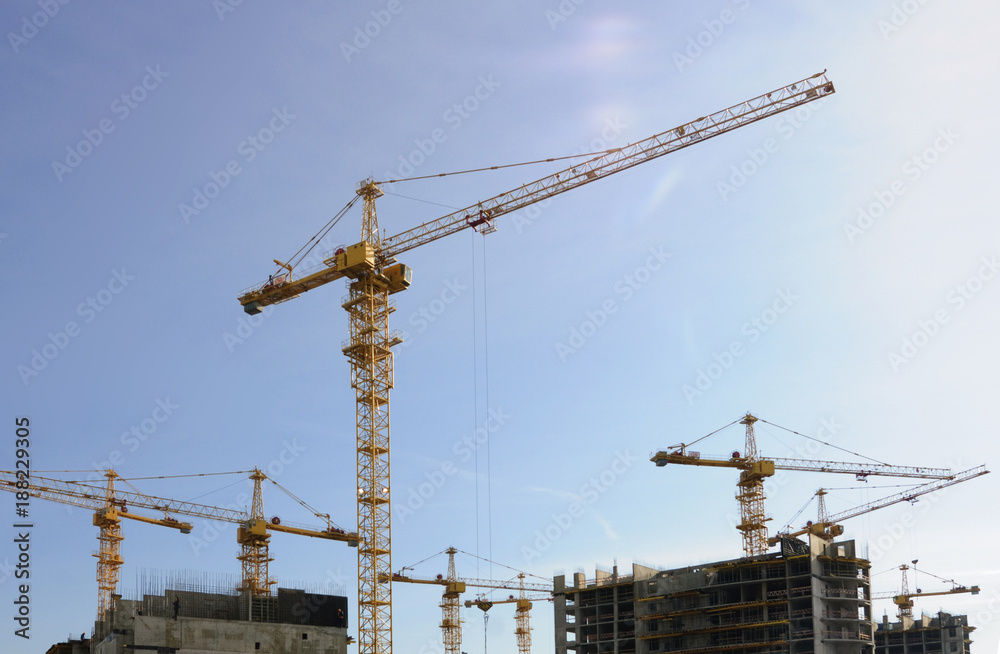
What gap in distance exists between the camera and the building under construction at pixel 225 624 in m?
89.9

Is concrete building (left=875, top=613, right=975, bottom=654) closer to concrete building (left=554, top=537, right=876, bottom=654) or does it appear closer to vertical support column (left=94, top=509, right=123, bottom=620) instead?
concrete building (left=554, top=537, right=876, bottom=654)

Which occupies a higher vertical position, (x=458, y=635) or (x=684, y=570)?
(x=684, y=570)

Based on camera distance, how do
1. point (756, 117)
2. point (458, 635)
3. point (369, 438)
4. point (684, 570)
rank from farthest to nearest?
point (458, 635)
point (684, 570)
point (756, 117)
point (369, 438)

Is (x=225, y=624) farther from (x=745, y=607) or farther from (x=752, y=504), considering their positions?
(x=752, y=504)

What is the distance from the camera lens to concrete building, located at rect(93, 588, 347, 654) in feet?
295

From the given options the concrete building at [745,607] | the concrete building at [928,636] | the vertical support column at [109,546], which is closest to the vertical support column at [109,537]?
the vertical support column at [109,546]

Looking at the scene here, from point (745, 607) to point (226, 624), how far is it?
53731mm

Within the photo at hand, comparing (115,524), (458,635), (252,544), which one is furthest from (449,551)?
(115,524)

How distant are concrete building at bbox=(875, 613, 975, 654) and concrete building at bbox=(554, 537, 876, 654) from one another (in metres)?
70.2

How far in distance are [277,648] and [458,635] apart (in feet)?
267

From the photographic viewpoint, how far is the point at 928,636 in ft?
584

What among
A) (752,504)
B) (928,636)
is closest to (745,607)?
(752,504)

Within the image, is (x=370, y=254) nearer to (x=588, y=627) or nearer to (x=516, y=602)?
(x=588, y=627)

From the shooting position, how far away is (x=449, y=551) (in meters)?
182
